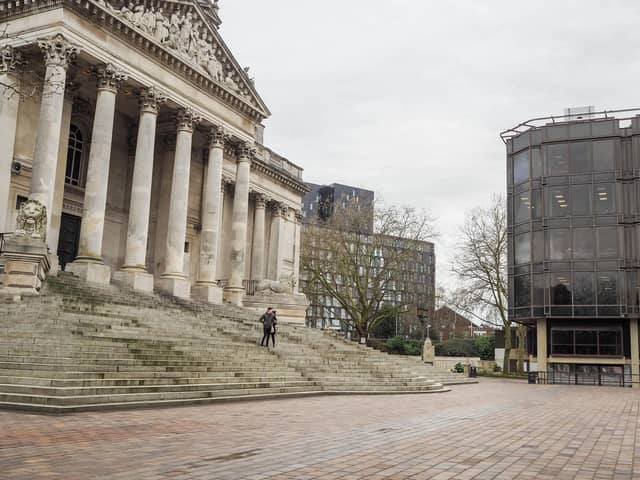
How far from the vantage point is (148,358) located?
16.2m

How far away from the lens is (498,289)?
4844cm

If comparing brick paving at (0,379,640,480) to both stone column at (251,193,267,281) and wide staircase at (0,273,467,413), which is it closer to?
wide staircase at (0,273,467,413)

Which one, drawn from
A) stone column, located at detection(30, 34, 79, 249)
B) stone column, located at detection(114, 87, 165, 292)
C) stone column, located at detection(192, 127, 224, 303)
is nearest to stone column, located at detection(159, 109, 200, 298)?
stone column, located at detection(192, 127, 224, 303)

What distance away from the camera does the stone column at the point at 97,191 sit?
985 inches

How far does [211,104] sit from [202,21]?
4.33 meters

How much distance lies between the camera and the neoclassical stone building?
24281 mm

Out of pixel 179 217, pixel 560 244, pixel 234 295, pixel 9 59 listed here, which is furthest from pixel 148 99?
pixel 560 244

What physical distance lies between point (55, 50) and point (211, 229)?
12.0 meters

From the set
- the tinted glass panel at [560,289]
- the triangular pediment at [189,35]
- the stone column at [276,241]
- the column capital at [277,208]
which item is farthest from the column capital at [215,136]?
the tinted glass panel at [560,289]

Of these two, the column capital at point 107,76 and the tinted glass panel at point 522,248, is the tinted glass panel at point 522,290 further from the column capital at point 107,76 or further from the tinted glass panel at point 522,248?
the column capital at point 107,76

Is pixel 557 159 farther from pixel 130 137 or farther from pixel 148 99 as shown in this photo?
pixel 130 137

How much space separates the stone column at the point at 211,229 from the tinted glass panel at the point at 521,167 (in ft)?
77.6

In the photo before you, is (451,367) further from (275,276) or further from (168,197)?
(168,197)

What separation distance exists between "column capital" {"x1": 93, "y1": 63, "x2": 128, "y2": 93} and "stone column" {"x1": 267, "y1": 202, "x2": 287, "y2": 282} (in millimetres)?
20360
